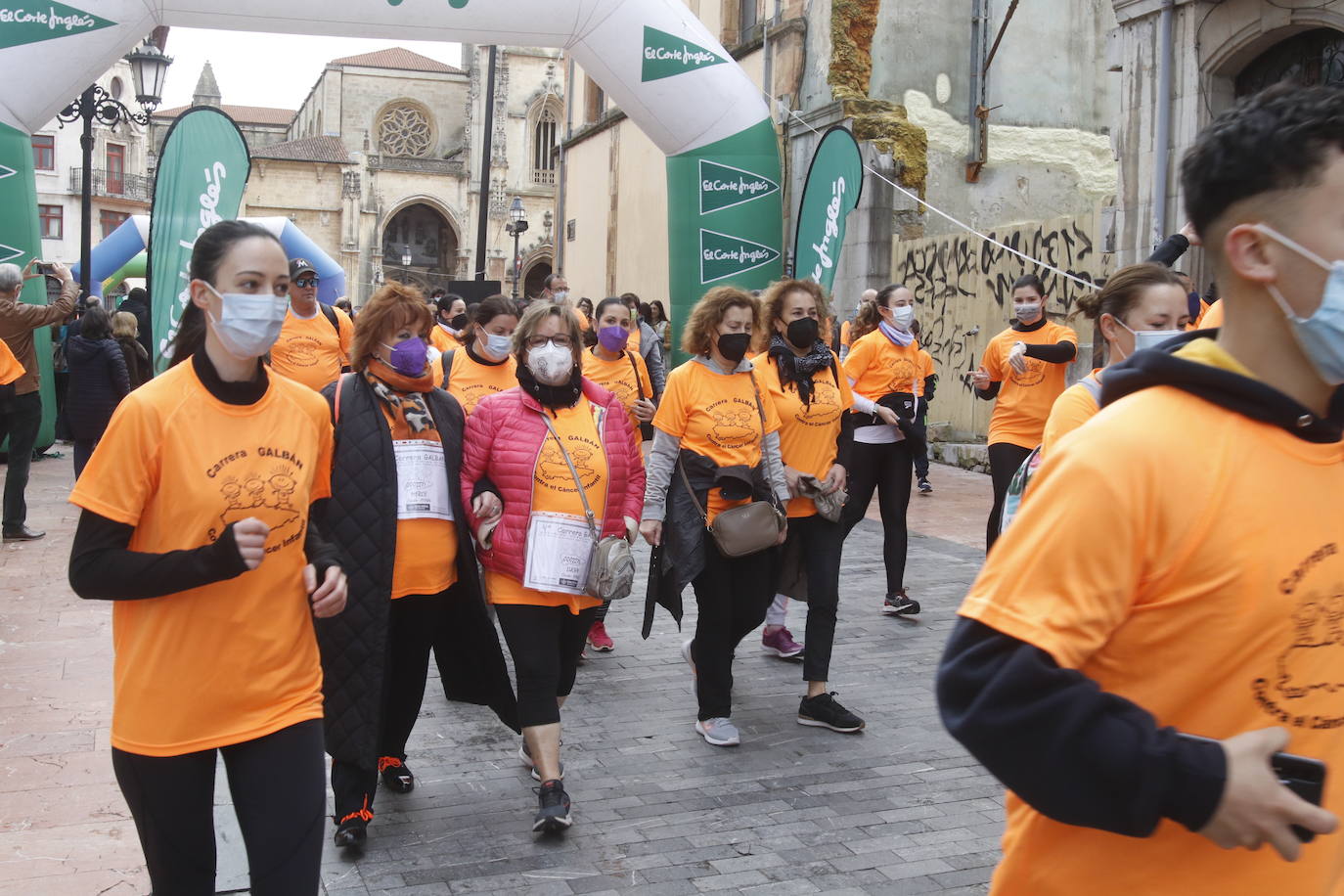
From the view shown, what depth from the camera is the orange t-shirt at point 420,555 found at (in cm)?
461

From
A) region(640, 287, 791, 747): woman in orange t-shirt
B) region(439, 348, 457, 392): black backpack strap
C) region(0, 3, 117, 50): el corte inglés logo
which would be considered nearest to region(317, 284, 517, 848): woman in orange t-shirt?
region(640, 287, 791, 747): woman in orange t-shirt

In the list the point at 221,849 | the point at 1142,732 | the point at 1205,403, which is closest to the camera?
the point at 1142,732

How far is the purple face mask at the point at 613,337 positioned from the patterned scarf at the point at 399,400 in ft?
10.4

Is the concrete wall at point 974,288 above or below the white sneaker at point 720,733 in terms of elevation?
above

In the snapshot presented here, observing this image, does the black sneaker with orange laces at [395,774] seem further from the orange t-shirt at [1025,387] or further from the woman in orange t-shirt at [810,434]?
the orange t-shirt at [1025,387]

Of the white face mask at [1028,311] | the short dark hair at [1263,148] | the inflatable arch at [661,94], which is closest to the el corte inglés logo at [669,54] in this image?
the inflatable arch at [661,94]

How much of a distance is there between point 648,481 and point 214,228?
2876 mm

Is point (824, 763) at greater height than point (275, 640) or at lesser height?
lesser

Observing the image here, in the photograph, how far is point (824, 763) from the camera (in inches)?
215

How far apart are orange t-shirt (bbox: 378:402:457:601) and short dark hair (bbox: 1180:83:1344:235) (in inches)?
133

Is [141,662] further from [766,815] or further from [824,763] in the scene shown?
[824,763]

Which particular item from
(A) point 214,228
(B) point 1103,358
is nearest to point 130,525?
(A) point 214,228

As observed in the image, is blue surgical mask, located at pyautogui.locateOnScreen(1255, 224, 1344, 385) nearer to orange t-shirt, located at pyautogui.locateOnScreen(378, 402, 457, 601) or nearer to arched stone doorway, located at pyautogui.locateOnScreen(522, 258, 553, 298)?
orange t-shirt, located at pyautogui.locateOnScreen(378, 402, 457, 601)

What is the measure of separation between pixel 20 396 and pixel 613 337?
581cm
